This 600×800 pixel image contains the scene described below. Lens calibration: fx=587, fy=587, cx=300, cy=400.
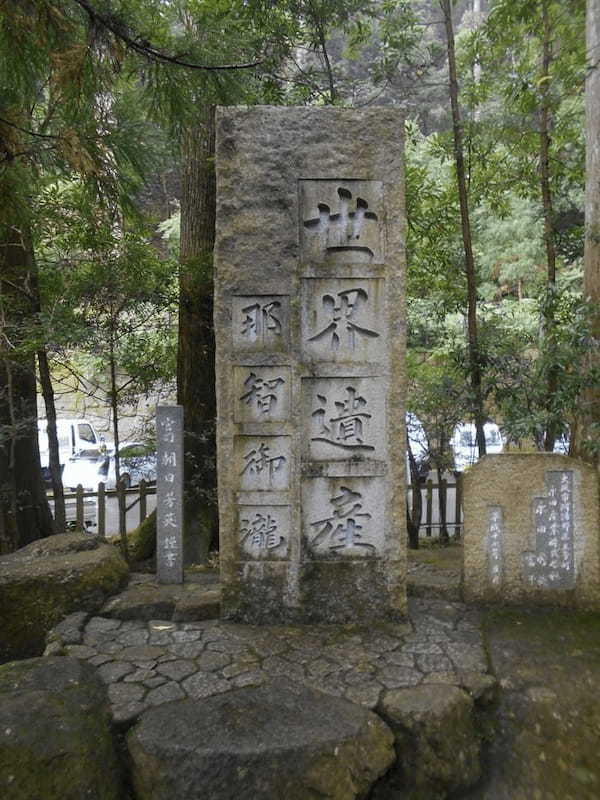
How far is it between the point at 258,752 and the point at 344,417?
2.11 meters

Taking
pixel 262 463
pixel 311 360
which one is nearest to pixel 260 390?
pixel 311 360

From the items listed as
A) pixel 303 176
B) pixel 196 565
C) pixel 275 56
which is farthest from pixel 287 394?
pixel 275 56

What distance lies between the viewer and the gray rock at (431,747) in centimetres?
290

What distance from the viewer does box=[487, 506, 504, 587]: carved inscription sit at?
4.24 meters

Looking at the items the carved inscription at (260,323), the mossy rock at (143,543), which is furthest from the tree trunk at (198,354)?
the carved inscription at (260,323)

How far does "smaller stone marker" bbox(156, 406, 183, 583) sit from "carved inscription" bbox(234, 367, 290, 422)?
3.22 ft

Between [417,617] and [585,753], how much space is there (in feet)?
4.63

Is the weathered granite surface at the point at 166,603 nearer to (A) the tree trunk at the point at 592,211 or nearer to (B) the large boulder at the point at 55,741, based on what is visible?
(B) the large boulder at the point at 55,741

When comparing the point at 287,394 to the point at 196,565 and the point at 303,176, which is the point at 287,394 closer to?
the point at 303,176

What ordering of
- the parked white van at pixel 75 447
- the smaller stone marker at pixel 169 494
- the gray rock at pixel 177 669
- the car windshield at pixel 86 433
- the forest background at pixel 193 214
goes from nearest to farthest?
1. the gray rock at pixel 177 669
2. the forest background at pixel 193 214
3. the smaller stone marker at pixel 169 494
4. the parked white van at pixel 75 447
5. the car windshield at pixel 86 433

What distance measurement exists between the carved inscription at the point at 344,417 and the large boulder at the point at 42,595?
1.98m

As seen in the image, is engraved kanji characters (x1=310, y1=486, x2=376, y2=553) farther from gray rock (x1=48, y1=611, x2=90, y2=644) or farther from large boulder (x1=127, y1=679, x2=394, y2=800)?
gray rock (x1=48, y1=611, x2=90, y2=644)

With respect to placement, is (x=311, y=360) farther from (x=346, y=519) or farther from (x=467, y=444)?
(x=467, y=444)

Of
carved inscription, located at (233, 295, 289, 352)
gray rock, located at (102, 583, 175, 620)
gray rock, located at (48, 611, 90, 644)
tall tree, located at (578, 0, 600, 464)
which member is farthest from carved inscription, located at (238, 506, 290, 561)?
tall tree, located at (578, 0, 600, 464)
